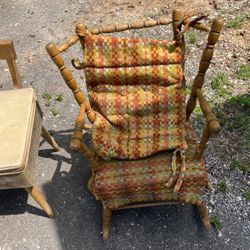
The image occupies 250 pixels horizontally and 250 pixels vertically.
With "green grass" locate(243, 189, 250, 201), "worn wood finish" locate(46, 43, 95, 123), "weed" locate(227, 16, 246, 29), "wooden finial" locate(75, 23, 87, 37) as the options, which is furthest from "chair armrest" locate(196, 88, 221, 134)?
"weed" locate(227, 16, 246, 29)

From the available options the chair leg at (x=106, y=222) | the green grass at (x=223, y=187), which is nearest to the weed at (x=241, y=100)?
the green grass at (x=223, y=187)

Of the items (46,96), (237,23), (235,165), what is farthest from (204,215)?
(237,23)

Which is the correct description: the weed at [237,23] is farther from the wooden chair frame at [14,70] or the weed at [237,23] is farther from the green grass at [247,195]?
the wooden chair frame at [14,70]

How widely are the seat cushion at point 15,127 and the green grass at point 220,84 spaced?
6.98ft

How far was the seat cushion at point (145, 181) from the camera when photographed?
2.49m

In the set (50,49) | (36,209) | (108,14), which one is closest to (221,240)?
(36,209)

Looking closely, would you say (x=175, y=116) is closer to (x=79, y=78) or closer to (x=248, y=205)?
(x=248, y=205)

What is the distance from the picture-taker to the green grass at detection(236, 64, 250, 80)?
399 cm

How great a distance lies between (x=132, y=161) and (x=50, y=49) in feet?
3.42

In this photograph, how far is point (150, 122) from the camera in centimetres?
281

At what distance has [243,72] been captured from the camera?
4047 mm

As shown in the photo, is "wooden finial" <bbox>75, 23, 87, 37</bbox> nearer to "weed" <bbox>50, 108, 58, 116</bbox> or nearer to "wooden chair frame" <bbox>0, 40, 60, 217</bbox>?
"wooden chair frame" <bbox>0, 40, 60, 217</bbox>

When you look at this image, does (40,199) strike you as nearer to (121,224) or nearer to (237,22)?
(121,224)

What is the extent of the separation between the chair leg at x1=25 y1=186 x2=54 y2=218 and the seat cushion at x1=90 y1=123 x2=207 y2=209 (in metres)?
0.54
